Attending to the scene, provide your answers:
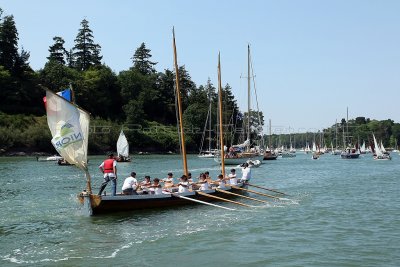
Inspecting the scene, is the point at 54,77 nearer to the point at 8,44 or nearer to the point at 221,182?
the point at 8,44

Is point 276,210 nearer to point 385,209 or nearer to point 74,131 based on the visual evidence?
point 385,209

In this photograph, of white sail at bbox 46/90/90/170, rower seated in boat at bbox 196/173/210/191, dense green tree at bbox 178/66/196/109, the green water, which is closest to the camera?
the green water

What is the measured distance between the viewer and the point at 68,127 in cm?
2375

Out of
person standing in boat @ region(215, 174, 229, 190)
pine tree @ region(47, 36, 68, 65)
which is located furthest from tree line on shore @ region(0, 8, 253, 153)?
person standing in boat @ region(215, 174, 229, 190)

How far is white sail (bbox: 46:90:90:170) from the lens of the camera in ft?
76.2

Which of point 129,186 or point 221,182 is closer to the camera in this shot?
point 129,186

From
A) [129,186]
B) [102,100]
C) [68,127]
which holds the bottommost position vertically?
[129,186]

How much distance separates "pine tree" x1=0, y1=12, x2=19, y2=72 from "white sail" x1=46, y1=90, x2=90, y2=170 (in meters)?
117

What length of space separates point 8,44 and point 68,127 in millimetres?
121499

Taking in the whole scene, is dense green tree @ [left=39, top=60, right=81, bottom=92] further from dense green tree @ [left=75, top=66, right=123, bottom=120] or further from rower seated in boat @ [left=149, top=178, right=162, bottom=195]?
rower seated in boat @ [left=149, top=178, right=162, bottom=195]

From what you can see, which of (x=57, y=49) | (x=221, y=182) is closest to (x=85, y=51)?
(x=57, y=49)

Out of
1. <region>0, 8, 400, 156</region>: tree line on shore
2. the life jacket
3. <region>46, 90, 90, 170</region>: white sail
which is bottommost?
the life jacket

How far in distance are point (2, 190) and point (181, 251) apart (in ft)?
89.9

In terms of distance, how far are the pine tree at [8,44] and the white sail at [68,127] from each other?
117 m
